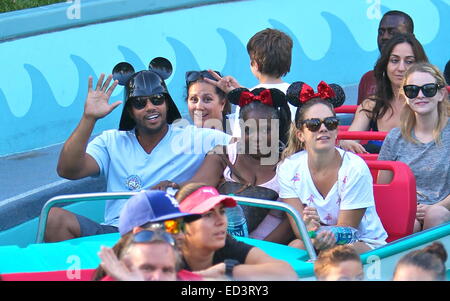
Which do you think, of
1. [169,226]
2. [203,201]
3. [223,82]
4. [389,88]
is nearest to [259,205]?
[203,201]

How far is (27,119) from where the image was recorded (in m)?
7.39

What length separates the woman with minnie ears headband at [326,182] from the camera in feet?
13.8

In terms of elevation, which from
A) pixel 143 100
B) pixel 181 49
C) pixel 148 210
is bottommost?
pixel 148 210

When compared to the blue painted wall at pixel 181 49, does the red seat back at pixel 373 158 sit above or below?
below

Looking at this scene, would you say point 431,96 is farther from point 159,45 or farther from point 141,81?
point 159,45

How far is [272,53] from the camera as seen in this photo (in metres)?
5.43

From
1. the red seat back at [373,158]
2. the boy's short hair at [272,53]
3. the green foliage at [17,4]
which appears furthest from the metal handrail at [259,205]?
the green foliage at [17,4]

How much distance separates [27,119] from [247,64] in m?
2.05

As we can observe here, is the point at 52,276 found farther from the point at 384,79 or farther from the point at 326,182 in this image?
the point at 384,79

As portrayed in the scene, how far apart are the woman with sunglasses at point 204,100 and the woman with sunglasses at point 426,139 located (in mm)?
1027

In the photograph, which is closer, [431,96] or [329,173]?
[329,173]

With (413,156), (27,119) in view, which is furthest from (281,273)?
(27,119)

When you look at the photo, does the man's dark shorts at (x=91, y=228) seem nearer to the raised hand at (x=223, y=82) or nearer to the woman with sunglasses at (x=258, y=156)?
the woman with sunglasses at (x=258, y=156)

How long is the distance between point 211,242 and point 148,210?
0.91 feet
